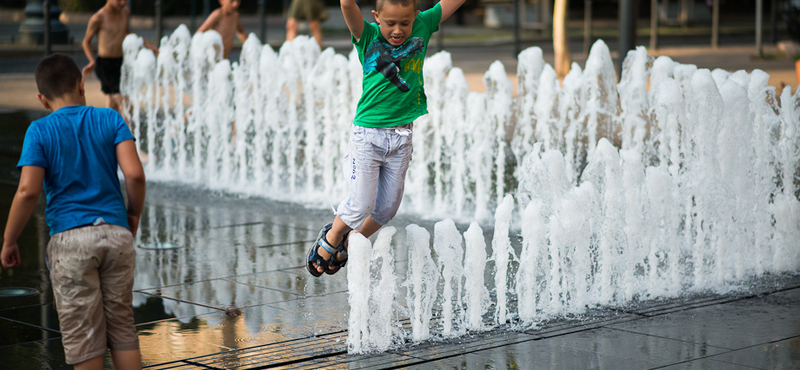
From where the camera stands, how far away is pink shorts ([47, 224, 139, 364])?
11.1 ft

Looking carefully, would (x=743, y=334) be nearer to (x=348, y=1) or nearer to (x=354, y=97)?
(x=348, y=1)

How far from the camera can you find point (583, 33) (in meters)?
30.5

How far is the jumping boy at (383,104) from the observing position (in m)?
4.51

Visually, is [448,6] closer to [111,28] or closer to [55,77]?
[55,77]

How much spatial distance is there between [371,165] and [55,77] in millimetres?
1579

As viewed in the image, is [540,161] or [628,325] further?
[540,161]

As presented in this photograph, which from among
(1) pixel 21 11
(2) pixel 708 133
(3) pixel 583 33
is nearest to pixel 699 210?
(2) pixel 708 133

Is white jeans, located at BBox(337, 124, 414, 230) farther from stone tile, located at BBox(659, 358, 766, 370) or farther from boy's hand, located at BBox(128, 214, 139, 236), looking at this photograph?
stone tile, located at BBox(659, 358, 766, 370)

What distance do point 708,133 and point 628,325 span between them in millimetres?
1748

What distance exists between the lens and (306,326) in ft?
15.4

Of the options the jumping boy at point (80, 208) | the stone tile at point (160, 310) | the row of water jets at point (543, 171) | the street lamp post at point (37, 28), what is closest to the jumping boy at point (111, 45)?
the row of water jets at point (543, 171)

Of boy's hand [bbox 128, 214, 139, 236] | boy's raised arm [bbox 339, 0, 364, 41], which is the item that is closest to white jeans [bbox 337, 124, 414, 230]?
boy's raised arm [bbox 339, 0, 364, 41]

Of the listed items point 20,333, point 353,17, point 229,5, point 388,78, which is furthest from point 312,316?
point 229,5

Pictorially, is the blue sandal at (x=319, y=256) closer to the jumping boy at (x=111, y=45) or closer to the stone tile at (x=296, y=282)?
the stone tile at (x=296, y=282)
